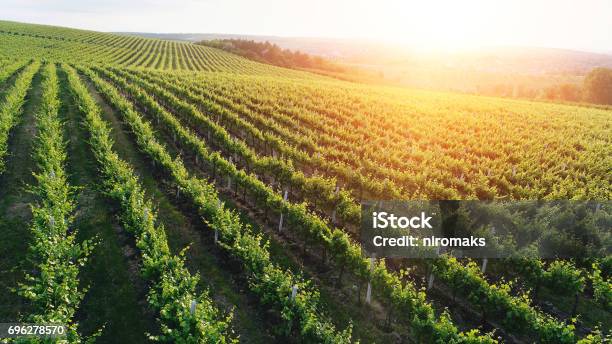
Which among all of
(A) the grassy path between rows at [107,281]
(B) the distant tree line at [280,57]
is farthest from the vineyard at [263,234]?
(B) the distant tree line at [280,57]

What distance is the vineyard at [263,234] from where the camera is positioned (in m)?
10.4

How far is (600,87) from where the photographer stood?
82.8 m

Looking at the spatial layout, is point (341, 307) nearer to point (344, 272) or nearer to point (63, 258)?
point (344, 272)

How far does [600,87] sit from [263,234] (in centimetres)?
9634

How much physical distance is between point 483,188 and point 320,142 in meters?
12.1

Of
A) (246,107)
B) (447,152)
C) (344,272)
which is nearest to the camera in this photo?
(344,272)

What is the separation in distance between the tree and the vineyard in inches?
2527

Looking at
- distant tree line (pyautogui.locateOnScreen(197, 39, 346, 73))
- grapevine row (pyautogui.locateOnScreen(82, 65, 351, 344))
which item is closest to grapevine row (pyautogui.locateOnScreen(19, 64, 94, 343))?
grapevine row (pyautogui.locateOnScreen(82, 65, 351, 344))

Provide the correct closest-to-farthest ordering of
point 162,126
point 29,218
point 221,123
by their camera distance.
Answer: point 29,218, point 162,126, point 221,123

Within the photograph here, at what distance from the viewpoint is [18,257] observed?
13031 mm

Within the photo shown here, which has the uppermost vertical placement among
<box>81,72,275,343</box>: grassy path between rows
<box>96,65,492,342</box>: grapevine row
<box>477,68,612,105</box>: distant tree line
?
<box>477,68,612,105</box>: distant tree line

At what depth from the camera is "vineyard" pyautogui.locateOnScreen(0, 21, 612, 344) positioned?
34.1 ft

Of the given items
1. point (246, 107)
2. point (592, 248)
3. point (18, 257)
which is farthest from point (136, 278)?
point (246, 107)

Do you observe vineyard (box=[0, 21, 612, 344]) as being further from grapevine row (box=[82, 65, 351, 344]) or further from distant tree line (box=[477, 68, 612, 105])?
distant tree line (box=[477, 68, 612, 105])
